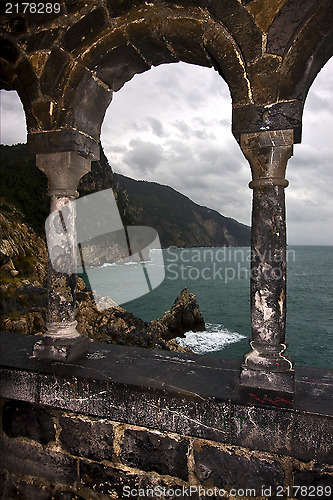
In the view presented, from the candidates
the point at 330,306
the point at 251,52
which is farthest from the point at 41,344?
the point at 330,306

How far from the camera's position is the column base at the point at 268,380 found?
6.97 ft

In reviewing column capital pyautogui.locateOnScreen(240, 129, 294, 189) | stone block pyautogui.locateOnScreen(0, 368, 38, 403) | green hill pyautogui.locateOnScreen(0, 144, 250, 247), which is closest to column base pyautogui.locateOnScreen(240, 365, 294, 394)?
column capital pyautogui.locateOnScreen(240, 129, 294, 189)

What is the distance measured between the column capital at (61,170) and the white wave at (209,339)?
19.1m

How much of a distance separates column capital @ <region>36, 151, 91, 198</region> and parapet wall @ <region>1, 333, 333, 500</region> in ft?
4.93

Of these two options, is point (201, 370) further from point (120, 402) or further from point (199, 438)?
point (120, 402)

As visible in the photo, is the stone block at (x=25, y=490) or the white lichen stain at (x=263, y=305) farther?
the stone block at (x=25, y=490)

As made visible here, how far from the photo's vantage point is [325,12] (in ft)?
6.82

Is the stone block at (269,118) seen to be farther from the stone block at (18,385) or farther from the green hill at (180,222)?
the green hill at (180,222)

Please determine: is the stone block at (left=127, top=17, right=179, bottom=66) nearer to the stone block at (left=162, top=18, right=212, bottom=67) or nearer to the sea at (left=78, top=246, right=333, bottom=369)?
the stone block at (left=162, top=18, right=212, bottom=67)

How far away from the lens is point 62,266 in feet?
9.50

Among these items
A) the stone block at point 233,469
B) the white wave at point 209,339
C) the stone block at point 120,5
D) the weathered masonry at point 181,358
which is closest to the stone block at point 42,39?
the weathered masonry at point 181,358

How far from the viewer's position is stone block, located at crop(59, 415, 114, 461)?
2334 millimetres

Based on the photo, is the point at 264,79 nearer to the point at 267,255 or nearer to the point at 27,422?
the point at 267,255

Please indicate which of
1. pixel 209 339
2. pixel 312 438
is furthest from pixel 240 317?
pixel 312 438
